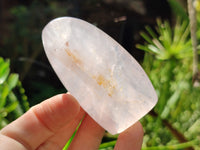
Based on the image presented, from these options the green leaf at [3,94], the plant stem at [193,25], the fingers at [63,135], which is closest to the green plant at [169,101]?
the plant stem at [193,25]

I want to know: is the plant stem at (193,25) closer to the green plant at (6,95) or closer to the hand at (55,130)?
the hand at (55,130)

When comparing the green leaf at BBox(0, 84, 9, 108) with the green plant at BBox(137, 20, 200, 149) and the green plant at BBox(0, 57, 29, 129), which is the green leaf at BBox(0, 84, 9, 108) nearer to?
the green plant at BBox(0, 57, 29, 129)

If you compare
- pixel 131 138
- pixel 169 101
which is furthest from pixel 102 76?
pixel 169 101

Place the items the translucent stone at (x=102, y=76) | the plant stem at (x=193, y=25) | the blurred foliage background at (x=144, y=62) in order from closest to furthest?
the translucent stone at (x=102, y=76) < the plant stem at (x=193, y=25) < the blurred foliage background at (x=144, y=62)

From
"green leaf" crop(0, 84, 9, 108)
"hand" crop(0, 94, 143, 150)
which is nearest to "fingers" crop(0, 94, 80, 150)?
"hand" crop(0, 94, 143, 150)

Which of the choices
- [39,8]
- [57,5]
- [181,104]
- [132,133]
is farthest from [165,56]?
[39,8]

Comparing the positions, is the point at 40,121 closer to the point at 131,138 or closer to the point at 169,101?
the point at 131,138

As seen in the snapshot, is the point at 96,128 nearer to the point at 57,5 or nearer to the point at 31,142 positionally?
the point at 31,142
